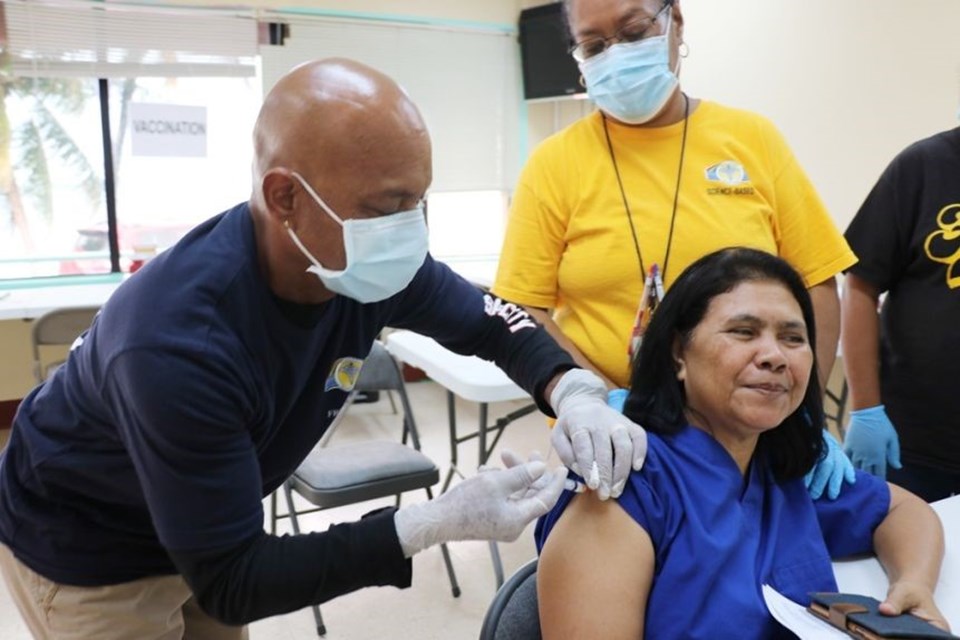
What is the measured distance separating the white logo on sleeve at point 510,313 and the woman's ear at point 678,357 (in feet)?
0.85

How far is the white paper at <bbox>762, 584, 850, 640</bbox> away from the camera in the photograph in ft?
3.53

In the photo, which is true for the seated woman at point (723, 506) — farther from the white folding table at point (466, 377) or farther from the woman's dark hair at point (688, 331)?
the white folding table at point (466, 377)

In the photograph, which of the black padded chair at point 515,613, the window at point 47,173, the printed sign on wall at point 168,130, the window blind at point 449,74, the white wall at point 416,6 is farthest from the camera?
the window blind at point 449,74

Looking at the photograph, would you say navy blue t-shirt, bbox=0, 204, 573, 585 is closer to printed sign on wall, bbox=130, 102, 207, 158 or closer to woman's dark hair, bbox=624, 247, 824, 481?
woman's dark hair, bbox=624, 247, 824, 481

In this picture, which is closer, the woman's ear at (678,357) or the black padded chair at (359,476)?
the woman's ear at (678,357)

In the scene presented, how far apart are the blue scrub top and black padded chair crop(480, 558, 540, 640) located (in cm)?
10

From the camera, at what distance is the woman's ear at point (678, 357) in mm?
1354

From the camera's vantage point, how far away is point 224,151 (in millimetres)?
4781

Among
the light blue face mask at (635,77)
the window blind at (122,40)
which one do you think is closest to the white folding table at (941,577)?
the light blue face mask at (635,77)

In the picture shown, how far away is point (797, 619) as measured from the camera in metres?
1.11

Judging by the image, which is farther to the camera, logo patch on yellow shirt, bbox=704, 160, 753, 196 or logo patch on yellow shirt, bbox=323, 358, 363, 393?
logo patch on yellow shirt, bbox=704, 160, 753, 196

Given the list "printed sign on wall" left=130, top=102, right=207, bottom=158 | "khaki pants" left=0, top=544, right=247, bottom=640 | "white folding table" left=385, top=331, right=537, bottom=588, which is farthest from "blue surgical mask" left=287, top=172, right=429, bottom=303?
"printed sign on wall" left=130, top=102, right=207, bottom=158

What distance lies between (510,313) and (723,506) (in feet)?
1.66

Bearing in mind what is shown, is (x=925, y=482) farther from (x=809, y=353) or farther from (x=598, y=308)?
(x=598, y=308)
